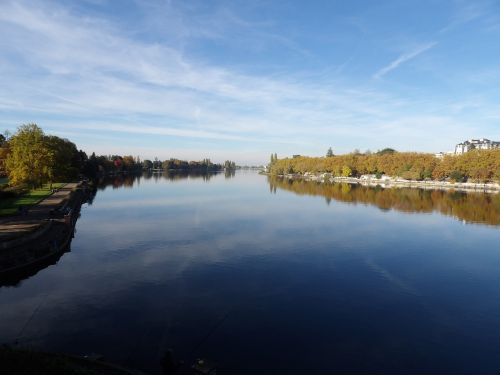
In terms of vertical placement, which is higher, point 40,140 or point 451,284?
point 40,140

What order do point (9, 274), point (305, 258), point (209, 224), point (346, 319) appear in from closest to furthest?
point (346, 319), point (9, 274), point (305, 258), point (209, 224)

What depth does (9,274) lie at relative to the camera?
25.3m

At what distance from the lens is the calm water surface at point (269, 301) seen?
16.8 m

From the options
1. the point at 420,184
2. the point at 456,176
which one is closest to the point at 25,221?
the point at 420,184

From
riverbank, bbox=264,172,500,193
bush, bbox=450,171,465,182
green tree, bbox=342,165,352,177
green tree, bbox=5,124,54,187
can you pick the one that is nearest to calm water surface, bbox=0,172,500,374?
green tree, bbox=5,124,54,187

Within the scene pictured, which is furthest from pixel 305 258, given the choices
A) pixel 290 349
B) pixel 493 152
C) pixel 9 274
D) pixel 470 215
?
pixel 493 152

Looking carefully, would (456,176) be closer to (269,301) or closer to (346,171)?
(346,171)

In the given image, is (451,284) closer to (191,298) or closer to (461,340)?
(461,340)

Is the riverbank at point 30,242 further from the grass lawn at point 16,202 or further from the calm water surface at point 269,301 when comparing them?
the grass lawn at point 16,202

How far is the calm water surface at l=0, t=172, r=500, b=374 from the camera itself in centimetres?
1680

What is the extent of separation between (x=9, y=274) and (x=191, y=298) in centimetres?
1331

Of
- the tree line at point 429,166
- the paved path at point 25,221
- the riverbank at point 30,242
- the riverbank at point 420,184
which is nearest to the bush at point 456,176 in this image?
the tree line at point 429,166

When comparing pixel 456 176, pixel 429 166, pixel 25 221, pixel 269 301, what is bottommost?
pixel 269 301

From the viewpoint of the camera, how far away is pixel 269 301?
2262cm
